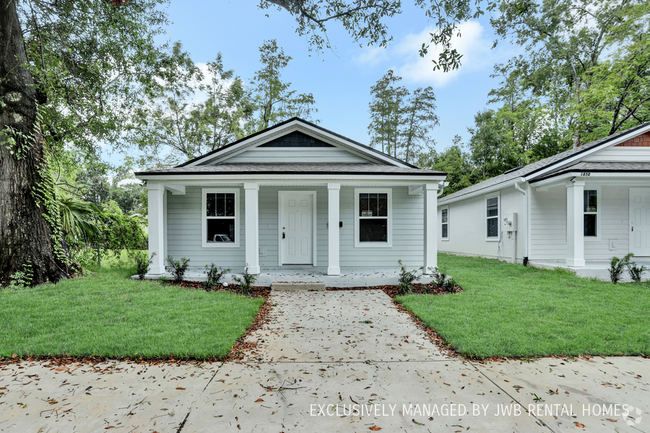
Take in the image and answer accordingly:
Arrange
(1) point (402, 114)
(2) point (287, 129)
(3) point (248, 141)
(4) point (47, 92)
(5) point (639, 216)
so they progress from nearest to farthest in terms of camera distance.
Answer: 1. (4) point (47, 92)
2. (3) point (248, 141)
3. (2) point (287, 129)
4. (5) point (639, 216)
5. (1) point (402, 114)

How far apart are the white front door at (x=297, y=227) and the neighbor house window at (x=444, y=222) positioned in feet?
31.7

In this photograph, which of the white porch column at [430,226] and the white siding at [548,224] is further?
the white siding at [548,224]

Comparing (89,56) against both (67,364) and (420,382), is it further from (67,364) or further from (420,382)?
(420,382)

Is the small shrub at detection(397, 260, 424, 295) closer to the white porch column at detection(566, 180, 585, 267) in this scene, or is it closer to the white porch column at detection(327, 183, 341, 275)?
the white porch column at detection(327, 183, 341, 275)

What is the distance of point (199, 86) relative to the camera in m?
19.4

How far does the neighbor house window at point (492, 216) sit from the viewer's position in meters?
11.5

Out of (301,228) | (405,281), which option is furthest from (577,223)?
(301,228)

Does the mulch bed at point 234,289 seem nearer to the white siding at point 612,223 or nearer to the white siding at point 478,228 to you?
the white siding at point 478,228

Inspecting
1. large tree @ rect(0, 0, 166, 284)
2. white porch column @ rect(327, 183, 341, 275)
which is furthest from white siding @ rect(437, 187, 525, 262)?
large tree @ rect(0, 0, 166, 284)

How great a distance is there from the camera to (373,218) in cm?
861

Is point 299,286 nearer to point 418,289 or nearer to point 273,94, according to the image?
point 418,289

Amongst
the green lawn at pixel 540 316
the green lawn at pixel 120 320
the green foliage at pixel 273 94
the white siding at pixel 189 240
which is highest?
the green foliage at pixel 273 94

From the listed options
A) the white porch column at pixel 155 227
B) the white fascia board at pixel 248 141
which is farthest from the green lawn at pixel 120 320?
the white fascia board at pixel 248 141

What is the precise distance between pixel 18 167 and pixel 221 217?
13.3 ft
